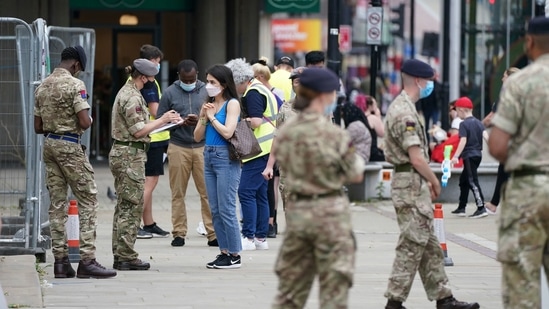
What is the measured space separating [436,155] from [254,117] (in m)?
7.13

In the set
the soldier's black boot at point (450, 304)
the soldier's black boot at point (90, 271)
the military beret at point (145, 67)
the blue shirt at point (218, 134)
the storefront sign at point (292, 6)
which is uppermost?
the storefront sign at point (292, 6)

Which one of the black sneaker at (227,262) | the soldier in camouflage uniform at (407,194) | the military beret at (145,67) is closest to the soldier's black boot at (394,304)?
the soldier in camouflage uniform at (407,194)

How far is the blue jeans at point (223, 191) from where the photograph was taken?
37.2 ft

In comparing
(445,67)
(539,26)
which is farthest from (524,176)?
(445,67)

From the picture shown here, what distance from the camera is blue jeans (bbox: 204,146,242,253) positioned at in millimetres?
11328

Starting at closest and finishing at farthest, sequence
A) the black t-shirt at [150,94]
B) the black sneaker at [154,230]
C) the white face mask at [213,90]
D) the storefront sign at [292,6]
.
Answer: the white face mask at [213,90], the black t-shirt at [150,94], the black sneaker at [154,230], the storefront sign at [292,6]

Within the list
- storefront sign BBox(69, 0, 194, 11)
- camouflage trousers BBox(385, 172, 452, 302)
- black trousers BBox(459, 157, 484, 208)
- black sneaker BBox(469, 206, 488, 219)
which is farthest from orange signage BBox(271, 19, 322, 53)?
camouflage trousers BBox(385, 172, 452, 302)

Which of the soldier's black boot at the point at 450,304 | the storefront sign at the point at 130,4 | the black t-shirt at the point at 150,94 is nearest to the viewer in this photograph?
the soldier's black boot at the point at 450,304

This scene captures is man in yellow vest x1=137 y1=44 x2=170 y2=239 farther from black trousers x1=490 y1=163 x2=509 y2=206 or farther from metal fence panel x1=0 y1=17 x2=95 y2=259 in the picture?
black trousers x1=490 y1=163 x2=509 y2=206

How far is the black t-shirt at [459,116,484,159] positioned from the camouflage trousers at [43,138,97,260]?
694cm

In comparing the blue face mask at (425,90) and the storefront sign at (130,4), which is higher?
the storefront sign at (130,4)

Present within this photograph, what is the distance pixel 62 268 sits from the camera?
1096cm

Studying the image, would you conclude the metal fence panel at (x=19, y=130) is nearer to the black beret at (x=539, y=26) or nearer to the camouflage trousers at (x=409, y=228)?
the camouflage trousers at (x=409, y=228)

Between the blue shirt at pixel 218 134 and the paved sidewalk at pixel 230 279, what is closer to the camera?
the paved sidewalk at pixel 230 279
